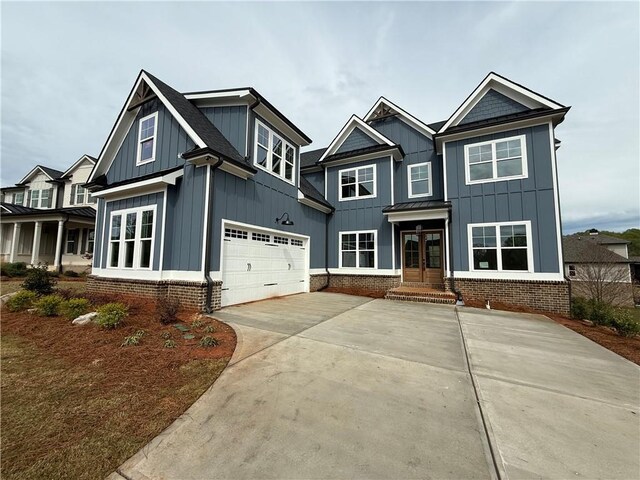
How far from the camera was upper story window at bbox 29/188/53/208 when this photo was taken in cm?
2066

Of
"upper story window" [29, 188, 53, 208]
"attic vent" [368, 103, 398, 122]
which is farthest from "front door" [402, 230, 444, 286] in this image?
"upper story window" [29, 188, 53, 208]

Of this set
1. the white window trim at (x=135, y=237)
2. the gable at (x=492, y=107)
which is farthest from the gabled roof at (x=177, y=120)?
the gable at (x=492, y=107)

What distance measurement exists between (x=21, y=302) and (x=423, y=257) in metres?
13.8

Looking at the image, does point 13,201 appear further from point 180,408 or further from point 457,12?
point 457,12

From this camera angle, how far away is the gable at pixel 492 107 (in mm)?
10844

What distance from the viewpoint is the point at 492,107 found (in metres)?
11.2

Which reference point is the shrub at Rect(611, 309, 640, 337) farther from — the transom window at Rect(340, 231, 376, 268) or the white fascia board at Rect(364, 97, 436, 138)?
the white fascia board at Rect(364, 97, 436, 138)

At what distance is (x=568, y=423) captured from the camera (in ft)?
9.09

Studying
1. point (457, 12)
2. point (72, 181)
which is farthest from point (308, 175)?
point (72, 181)

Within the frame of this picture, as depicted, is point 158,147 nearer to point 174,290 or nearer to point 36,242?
point 174,290

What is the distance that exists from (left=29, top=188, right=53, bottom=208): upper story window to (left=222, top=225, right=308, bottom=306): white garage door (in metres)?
21.8

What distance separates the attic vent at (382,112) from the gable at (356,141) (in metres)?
1.31

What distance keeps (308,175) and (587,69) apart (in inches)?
473

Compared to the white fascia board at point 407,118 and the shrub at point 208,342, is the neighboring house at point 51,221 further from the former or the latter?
the white fascia board at point 407,118
